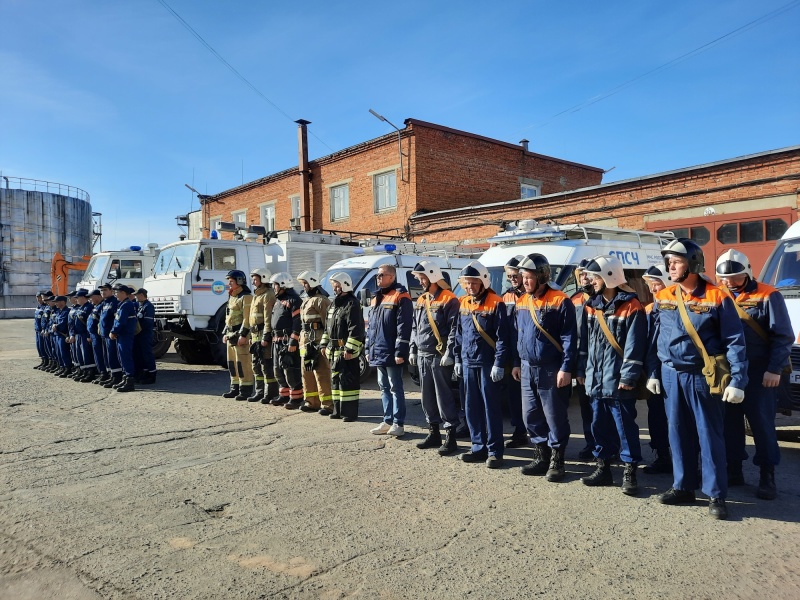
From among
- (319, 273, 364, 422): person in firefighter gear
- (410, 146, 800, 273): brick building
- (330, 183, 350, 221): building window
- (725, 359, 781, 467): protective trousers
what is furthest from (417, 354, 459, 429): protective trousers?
(330, 183, 350, 221): building window

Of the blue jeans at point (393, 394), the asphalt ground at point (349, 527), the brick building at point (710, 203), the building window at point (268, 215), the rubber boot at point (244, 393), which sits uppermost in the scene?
the building window at point (268, 215)

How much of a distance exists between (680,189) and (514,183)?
33.5 feet

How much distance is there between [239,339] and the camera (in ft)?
31.4

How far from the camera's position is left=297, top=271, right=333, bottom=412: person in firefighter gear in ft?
27.2

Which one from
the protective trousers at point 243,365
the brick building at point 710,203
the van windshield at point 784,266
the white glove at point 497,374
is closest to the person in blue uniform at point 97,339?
the protective trousers at point 243,365

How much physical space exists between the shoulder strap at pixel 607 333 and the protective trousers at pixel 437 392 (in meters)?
1.87

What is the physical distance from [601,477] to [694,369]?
1300 millimetres

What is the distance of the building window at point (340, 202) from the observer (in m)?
24.7

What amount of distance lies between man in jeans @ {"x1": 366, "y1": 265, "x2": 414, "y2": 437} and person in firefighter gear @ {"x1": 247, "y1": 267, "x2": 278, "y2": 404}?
241 centimetres

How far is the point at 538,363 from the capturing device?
5.36 meters

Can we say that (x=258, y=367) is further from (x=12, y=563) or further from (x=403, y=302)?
(x=12, y=563)

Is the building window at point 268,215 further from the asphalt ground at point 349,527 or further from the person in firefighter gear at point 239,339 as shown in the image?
the asphalt ground at point 349,527

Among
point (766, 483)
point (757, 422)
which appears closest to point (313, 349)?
point (757, 422)

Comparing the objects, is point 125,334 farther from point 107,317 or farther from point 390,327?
point 390,327
